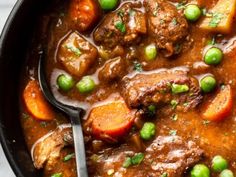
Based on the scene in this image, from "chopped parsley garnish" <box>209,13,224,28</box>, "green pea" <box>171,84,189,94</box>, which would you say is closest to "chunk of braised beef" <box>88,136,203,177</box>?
"green pea" <box>171,84,189,94</box>

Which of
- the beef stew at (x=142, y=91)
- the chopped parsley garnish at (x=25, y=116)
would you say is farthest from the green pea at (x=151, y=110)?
the chopped parsley garnish at (x=25, y=116)

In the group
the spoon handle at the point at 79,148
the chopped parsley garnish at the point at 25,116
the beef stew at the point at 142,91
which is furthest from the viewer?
the chopped parsley garnish at the point at 25,116

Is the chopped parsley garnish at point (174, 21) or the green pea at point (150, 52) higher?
the chopped parsley garnish at point (174, 21)

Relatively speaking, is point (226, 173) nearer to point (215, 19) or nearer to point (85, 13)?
point (215, 19)

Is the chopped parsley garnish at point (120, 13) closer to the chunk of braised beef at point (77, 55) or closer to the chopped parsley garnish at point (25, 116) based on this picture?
the chunk of braised beef at point (77, 55)

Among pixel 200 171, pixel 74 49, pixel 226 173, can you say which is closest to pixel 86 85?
pixel 74 49
